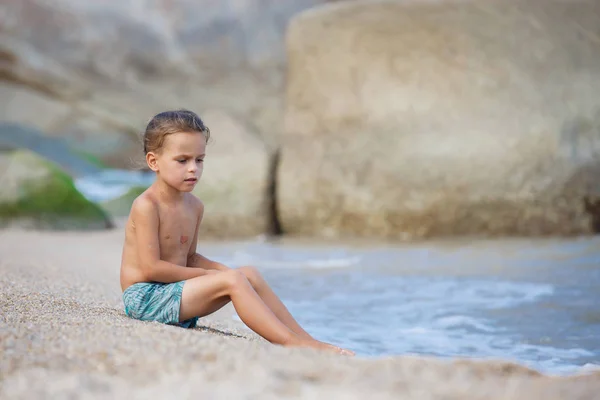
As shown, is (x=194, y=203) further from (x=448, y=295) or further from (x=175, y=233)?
(x=448, y=295)

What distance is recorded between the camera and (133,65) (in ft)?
51.4

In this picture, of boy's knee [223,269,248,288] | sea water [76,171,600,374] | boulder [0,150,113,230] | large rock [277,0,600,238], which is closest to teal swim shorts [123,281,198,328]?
boy's knee [223,269,248,288]

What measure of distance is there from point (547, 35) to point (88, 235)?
570 centimetres

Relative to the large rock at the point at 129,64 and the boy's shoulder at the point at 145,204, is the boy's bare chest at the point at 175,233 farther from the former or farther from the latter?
the large rock at the point at 129,64

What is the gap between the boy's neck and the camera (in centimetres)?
298

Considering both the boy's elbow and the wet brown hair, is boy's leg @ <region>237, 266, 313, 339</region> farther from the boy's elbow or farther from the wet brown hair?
the wet brown hair

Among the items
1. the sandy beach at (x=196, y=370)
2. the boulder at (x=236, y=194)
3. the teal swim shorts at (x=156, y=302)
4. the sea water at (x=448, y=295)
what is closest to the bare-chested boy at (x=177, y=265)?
the teal swim shorts at (x=156, y=302)

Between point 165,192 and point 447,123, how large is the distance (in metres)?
5.30

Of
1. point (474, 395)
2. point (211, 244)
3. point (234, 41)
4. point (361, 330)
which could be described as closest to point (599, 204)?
point (211, 244)

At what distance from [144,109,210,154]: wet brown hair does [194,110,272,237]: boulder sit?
5.34 metres

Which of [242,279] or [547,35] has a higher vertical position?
[547,35]

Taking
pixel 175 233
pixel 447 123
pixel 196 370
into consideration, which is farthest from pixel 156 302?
pixel 447 123

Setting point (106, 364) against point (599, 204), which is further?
point (599, 204)

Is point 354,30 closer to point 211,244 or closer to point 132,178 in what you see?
point 211,244
